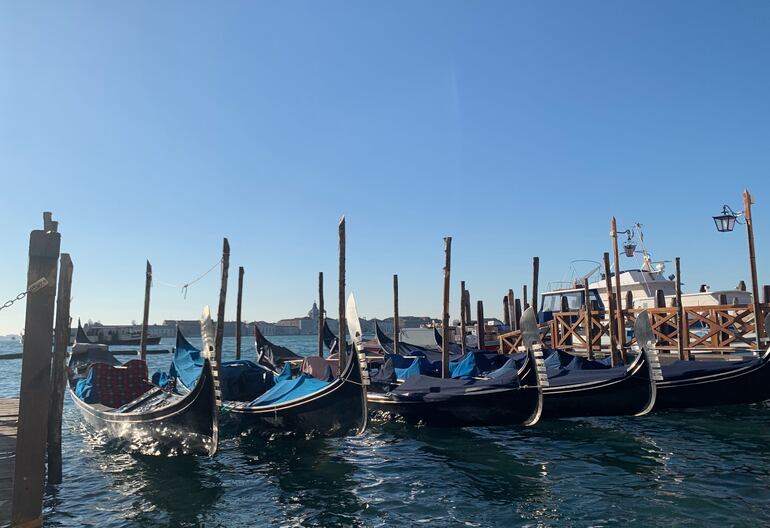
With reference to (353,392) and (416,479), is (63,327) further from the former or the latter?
(416,479)

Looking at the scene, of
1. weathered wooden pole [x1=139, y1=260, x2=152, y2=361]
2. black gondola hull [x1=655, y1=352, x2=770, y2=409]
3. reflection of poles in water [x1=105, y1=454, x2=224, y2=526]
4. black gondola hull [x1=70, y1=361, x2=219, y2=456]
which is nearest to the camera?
reflection of poles in water [x1=105, y1=454, x2=224, y2=526]

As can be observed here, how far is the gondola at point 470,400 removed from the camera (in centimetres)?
946

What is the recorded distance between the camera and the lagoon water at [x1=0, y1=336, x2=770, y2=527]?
6.10 metres

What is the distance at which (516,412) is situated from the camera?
958cm

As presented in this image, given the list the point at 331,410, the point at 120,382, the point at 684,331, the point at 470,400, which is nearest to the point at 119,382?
the point at 120,382

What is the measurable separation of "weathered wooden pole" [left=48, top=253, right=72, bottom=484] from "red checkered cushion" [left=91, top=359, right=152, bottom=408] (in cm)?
436

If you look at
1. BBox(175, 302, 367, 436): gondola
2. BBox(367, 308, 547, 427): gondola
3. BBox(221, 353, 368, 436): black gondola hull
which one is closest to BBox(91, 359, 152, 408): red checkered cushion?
BBox(175, 302, 367, 436): gondola

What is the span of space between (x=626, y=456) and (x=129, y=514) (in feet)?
21.1

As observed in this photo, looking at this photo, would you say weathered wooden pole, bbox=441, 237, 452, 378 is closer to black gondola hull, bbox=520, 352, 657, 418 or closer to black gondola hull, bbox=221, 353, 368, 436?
black gondola hull, bbox=520, 352, 657, 418

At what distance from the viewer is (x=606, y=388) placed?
1041 cm

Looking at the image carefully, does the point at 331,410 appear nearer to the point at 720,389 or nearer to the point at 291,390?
the point at 291,390

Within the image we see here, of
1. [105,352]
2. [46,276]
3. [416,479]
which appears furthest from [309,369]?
[105,352]

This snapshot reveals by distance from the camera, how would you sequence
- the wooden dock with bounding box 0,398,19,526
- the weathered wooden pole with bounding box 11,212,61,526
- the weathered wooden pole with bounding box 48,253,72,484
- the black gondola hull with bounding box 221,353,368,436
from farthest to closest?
the black gondola hull with bounding box 221,353,368,436 → the weathered wooden pole with bounding box 48,253,72,484 → the wooden dock with bounding box 0,398,19,526 → the weathered wooden pole with bounding box 11,212,61,526

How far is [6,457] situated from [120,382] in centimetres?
541
